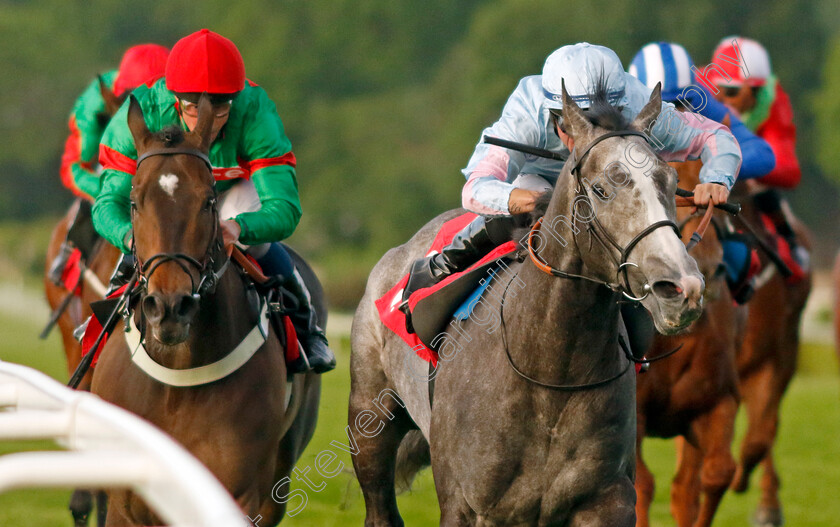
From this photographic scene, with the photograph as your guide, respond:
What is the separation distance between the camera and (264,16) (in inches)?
1438

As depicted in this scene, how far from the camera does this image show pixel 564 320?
11.6ft

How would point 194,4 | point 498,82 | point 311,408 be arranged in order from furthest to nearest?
point 194,4 < point 498,82 < point 311,408

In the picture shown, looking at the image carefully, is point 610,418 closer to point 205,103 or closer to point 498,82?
point 205,103

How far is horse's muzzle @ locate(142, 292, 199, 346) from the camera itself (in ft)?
12.1

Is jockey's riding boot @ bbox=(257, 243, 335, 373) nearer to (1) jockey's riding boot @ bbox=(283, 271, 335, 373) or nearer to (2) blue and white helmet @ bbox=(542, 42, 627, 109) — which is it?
(1) jockey's riding boot @ bbox=(283, 271, 335, 373)

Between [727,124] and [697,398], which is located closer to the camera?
[697,398]

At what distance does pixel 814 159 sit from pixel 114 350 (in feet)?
101

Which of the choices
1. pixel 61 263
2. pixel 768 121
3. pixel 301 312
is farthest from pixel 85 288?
pixel 768 121

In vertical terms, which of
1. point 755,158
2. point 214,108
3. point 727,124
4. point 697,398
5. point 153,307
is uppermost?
point 214,108

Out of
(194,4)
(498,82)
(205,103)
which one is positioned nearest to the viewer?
(205,103)

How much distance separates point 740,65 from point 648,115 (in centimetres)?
448

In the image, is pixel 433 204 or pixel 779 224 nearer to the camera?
pixel 779 224

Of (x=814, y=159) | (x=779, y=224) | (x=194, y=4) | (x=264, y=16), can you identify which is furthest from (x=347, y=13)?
(x=779, y=224)

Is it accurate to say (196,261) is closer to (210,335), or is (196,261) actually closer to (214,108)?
(210,335)
